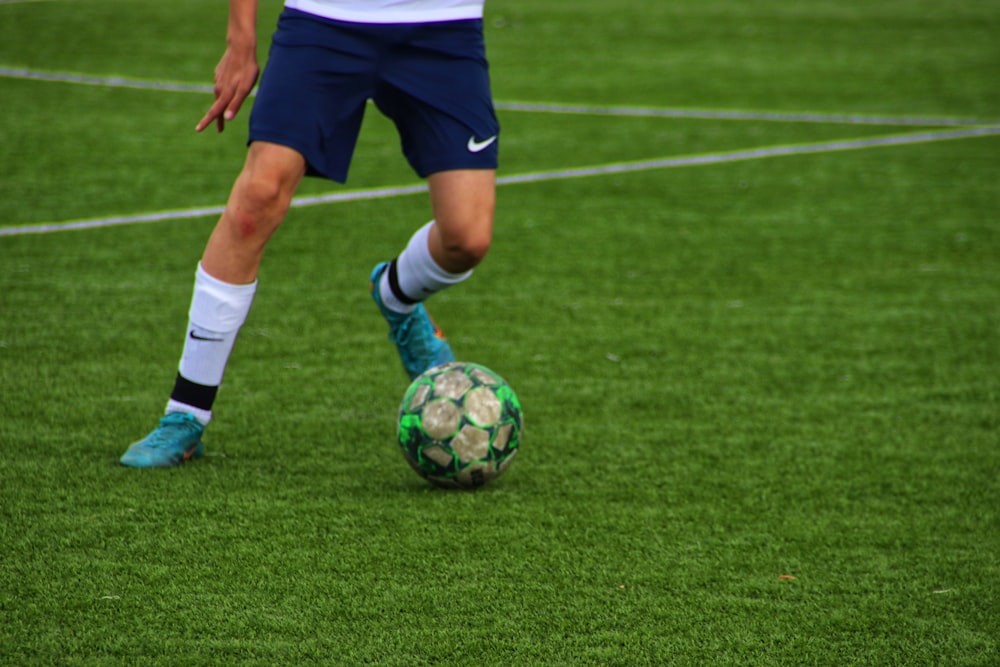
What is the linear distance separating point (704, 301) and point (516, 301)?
0.81 m

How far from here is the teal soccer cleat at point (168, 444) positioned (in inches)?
151

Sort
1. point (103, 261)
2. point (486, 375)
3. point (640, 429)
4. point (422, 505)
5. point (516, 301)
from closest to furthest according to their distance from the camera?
point (422, 505)
point (486, 375)
point (640, 429)
point (516, 301)
point (103, 261)

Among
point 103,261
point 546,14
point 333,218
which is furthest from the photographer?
point 546,14

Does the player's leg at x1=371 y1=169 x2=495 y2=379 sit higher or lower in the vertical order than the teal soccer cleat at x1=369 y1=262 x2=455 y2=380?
higher

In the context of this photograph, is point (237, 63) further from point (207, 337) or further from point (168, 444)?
point (168, 444)

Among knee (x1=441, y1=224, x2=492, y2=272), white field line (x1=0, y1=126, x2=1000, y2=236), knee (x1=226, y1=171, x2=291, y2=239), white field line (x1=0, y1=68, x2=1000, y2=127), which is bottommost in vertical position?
white field line (x1=0, y1=68, x2=1000, y2=127)

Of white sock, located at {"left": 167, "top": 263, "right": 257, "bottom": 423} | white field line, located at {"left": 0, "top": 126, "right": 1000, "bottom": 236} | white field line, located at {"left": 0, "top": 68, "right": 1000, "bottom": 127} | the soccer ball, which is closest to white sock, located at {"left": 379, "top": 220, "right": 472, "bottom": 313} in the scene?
the soccer ball

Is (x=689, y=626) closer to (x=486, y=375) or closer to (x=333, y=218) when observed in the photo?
(x=486, y=375)

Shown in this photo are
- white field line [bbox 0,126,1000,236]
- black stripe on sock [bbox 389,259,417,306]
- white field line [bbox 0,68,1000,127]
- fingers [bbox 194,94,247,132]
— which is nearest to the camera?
fingers [bbox 194,94,247,132]

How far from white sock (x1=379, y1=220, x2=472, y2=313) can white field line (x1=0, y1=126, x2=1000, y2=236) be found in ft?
10.8

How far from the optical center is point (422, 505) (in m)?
3.67

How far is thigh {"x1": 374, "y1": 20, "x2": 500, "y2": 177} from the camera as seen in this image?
388 centimetres

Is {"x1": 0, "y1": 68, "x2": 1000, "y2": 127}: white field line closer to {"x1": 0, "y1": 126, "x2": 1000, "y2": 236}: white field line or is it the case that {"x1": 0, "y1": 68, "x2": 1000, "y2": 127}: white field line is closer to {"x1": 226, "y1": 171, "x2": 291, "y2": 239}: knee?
{"x1": 0, "y1": 126, "x2": 1000, "y2": 236}: white field line

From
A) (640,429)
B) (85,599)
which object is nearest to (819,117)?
(640,429)
